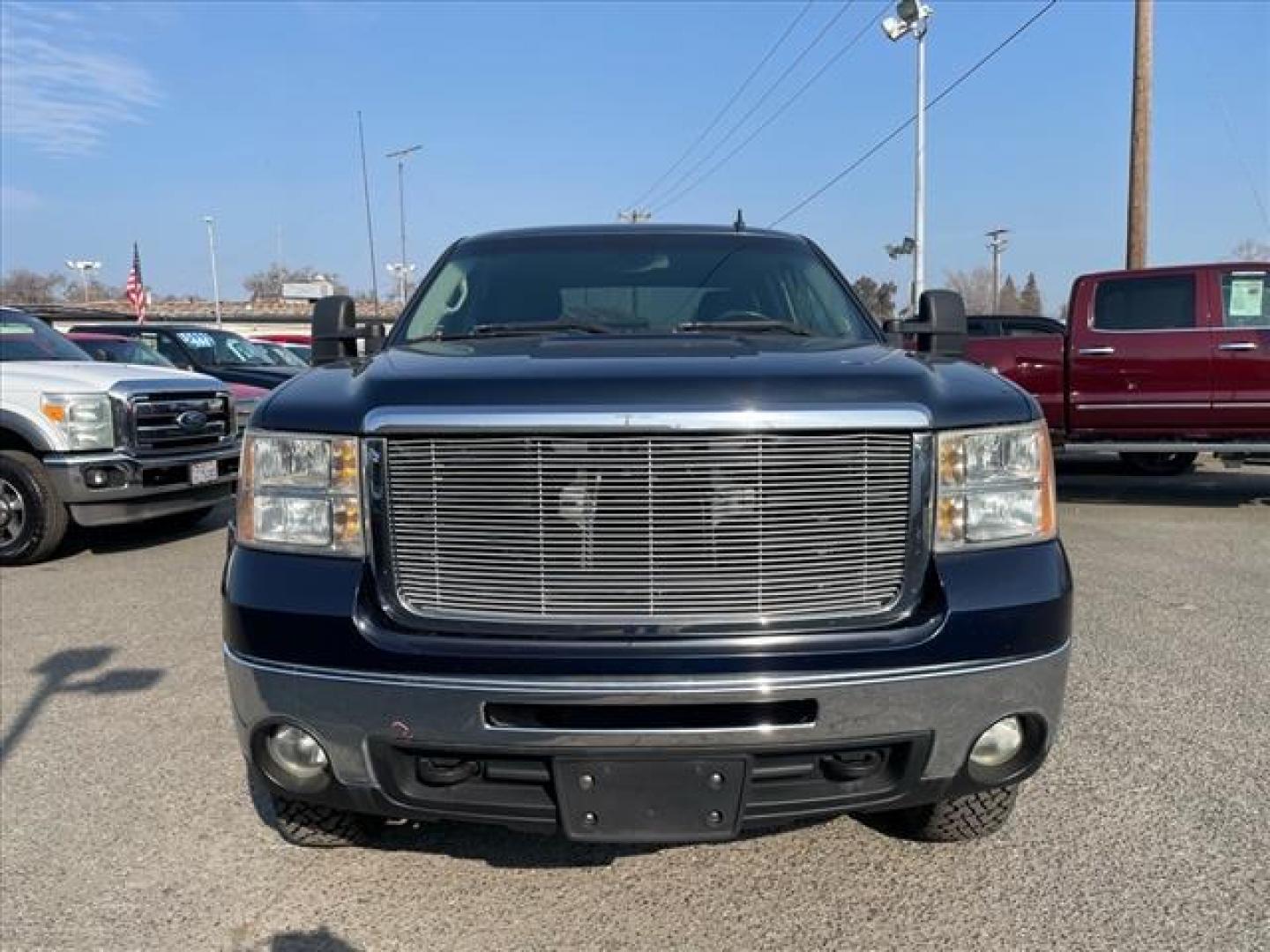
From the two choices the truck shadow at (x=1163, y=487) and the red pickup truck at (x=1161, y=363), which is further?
the truck shadow at (x=1163, y=487)

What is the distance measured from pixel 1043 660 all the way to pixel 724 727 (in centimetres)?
79

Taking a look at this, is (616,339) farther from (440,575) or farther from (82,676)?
(82,676)

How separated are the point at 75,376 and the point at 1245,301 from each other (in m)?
9.52

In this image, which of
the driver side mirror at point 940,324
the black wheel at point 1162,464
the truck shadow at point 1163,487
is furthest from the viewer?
the black wheel at point 1162,464

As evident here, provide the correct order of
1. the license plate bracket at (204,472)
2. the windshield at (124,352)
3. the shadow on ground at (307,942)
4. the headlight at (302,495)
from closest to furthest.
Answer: the headlight at (302,495)
the shadow on ground at (307,942)
the license plate bracket at (204,472)
the windshield at (124,352)

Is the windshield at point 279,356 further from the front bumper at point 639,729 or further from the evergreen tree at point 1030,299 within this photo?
the evergreen tree at point 1030,299

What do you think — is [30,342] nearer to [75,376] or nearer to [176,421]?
[75,376]

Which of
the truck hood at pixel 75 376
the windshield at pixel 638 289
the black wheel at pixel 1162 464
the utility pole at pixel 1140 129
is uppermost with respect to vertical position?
the utility pole at pixel 1140 129

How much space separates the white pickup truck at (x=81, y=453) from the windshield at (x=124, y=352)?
321cm

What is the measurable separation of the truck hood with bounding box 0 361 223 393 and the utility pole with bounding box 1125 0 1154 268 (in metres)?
13.0

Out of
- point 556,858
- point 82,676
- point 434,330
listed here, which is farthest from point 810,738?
point 82,676

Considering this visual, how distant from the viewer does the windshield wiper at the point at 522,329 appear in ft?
11.3

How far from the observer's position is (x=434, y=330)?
367 cm

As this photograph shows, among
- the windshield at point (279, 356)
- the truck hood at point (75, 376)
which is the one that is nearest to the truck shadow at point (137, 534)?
the truck hood at point (75, 376)
